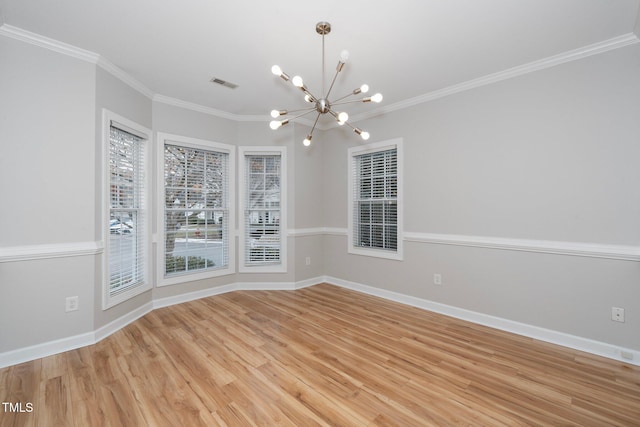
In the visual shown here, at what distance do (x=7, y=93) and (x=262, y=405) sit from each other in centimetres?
325

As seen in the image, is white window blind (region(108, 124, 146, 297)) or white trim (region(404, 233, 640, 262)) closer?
white trim (region(404, 233, 640, 262))

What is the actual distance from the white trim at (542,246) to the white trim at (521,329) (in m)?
0.78

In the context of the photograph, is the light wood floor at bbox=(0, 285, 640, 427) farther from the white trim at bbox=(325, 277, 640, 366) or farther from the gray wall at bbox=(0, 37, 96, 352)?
the gray wall at bbox=(0, 37, 96, 352)

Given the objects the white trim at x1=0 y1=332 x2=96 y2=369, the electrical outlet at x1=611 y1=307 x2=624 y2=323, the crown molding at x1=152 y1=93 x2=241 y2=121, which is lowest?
the white trim at x1=0 y1=332 x2=96 y2=369

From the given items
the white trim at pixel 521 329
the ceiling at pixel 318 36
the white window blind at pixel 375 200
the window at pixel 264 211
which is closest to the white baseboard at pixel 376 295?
the white trim at pixel 521 329

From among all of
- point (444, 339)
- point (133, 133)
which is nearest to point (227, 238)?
point (133, 133)

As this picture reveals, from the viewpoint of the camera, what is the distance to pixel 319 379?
2.23 metres

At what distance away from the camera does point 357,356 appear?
257 cm

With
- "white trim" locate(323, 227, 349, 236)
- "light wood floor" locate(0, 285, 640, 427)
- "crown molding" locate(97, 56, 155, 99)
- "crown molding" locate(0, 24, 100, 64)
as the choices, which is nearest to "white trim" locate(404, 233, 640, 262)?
"light wood floor" locate(0, 285, 640, 427)

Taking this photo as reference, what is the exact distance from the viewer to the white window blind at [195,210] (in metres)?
3.94

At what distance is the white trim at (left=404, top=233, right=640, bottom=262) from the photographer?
8.17 feet

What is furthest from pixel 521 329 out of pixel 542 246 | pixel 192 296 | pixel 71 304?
pixel 71 304

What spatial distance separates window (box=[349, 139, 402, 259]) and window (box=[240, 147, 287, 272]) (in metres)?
1.14

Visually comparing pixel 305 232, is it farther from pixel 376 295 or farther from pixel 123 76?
pixel 123 76
